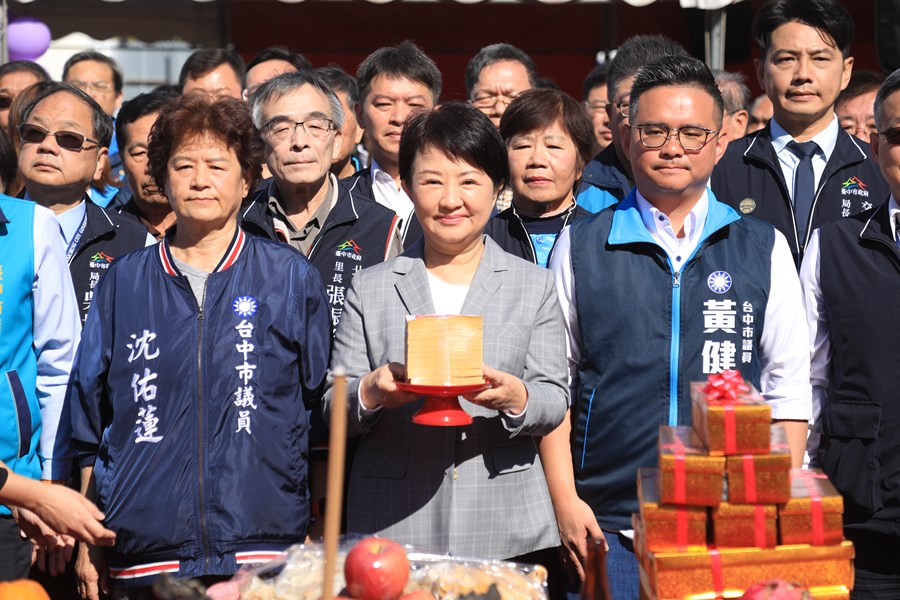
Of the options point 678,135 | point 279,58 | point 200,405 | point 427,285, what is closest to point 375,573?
point 200,405

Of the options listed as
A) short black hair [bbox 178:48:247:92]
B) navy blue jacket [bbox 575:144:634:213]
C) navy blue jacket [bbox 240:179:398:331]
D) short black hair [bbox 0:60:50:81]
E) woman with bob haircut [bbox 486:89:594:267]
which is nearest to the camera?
navy blue jacket [bbox 240:179:398:331]

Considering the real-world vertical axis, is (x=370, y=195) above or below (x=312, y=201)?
above

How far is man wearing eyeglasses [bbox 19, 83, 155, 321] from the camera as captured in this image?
4.28m

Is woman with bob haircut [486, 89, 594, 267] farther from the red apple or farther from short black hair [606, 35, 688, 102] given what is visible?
the red apple

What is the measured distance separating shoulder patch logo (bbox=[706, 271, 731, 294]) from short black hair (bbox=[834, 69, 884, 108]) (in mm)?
3508

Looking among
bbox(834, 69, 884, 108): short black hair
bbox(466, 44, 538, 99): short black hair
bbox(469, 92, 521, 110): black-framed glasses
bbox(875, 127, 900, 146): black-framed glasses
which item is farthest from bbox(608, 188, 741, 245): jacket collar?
bbox(834, 69, 884, 108): short black hair

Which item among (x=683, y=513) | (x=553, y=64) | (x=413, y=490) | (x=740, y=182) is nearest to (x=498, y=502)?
(x=413, y=490)

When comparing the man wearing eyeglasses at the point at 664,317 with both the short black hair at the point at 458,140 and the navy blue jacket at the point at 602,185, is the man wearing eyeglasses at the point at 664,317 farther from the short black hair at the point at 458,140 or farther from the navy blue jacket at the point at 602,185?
the navy blue jacket at the point at 602,185

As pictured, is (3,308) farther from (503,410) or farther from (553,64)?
(553,64)

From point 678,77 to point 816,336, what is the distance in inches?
37.1

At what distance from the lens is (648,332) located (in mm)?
3271

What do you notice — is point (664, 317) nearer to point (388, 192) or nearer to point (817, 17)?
point (388, 192)

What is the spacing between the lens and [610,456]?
3316 mm

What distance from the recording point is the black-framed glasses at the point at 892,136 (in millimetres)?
3395
